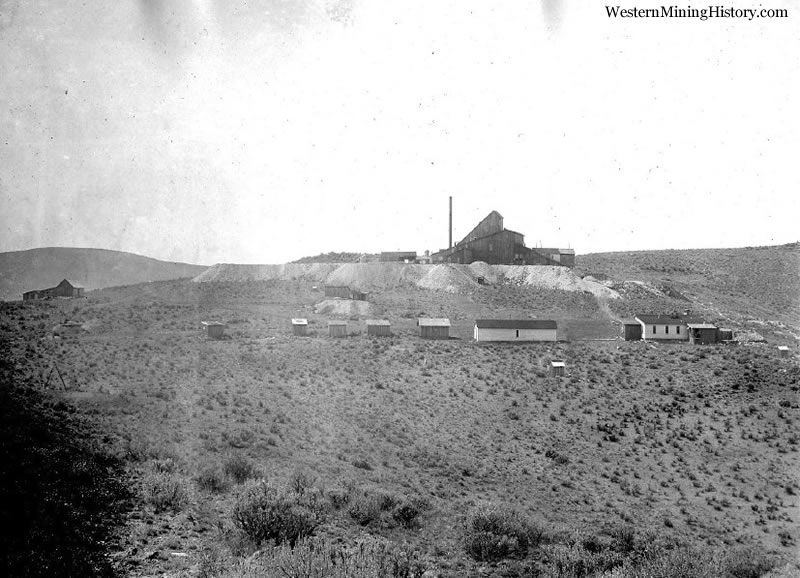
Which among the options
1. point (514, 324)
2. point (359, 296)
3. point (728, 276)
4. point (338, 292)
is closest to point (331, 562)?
point (514, 324)

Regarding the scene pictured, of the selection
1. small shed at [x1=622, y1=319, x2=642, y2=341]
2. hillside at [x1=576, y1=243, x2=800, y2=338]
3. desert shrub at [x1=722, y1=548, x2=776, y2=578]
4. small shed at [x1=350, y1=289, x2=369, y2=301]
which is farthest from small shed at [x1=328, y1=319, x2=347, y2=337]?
hillside at [x1=576, y1=243, x2=800, y2=338]

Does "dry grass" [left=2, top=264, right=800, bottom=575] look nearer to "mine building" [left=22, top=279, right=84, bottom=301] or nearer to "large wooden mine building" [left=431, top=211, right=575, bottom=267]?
"mine building" [left=22, top=279, right=84, bottom=301]

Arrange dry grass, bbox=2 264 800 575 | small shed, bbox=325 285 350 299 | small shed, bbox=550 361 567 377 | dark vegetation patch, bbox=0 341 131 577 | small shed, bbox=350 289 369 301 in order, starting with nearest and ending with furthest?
dark vegetation patch, bbox=0 341 131 577 < dry grass, bbox=2 264 800 575 < small shed, bbox=550 361 567 377 < small shed, bbox=350 289 369 301 < small shed, bbox=325 285 350 299

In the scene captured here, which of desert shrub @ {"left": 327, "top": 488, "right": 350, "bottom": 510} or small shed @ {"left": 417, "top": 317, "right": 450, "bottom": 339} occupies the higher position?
small shed @ {"left": 417, "top": 317, "right": 450, "bottom": 339}

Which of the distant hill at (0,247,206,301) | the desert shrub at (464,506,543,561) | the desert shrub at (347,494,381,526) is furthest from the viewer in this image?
the distant hill at (0,247,206,301)

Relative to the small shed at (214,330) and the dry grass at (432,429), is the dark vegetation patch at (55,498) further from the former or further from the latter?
the small shed at (214,330)

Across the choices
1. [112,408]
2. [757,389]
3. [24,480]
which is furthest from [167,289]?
[757,389]

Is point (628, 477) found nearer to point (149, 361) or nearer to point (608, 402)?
point (608, 402)

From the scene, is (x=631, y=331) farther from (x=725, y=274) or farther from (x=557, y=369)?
(x=725, y=274)
